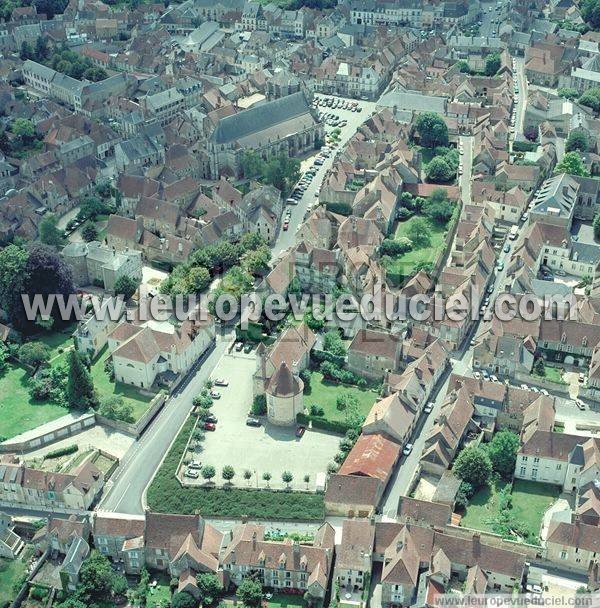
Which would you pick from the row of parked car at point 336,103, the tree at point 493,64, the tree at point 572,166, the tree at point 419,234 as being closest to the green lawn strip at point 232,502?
the tree at point 419,234

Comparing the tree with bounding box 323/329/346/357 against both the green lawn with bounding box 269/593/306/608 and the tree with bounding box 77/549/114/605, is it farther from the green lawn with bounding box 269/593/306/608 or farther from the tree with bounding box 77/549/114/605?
the tree with bounding box 77/549/114/605

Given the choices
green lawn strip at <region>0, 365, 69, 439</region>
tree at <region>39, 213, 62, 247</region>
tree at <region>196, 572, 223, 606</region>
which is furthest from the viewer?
tree at <region>39, 213, 62, 247</region>

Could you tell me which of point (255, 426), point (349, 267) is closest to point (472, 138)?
point (349, 267)

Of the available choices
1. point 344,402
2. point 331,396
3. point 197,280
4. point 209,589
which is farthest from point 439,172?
point 209,589

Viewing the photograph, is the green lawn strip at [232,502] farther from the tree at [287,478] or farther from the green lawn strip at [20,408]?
the green lawn strip at [20,408]

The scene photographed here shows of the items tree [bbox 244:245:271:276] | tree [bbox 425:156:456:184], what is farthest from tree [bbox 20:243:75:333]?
tree [bbox 425:156:456:184]

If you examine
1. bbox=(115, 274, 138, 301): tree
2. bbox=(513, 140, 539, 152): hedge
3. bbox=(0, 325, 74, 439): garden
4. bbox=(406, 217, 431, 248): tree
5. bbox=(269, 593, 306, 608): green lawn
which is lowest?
bbox=(269, 593, 306, 608): green lawn
